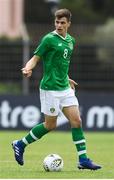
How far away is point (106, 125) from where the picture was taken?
24891 mm

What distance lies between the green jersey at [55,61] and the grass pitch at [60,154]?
128cm

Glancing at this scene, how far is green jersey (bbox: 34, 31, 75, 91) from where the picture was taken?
535 inches

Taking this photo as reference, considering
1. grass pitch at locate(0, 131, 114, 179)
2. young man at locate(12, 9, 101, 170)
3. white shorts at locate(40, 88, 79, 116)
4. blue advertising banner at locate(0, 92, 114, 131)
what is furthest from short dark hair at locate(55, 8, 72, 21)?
blue advertising banner at locate(0, 92, 114, 131)

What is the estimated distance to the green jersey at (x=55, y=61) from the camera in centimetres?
1359

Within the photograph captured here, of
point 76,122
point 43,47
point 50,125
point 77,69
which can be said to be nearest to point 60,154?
point 50,125

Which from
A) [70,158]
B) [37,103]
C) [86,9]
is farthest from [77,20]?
[70,158]

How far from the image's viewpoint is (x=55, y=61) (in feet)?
44.8

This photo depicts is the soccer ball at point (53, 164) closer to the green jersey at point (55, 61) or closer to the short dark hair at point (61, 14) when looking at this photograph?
the green jersey at point (55, 61)

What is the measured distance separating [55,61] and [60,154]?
3927 mm

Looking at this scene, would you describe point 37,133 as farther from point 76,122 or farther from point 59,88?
point 59,88

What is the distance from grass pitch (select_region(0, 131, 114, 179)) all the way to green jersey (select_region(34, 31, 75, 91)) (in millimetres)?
1280

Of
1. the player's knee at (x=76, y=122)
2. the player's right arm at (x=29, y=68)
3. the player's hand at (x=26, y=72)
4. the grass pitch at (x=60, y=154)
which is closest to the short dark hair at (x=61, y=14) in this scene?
the player's right arm at (x=29, y=68)

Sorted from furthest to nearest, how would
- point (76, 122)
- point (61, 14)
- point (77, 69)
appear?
point (77, 69) → point (76, 122) → point (61, 14)

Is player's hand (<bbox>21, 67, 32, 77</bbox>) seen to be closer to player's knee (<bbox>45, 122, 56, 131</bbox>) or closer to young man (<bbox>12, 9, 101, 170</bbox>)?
young man (<bbox>12, 9, 101, 170</bbox>)
